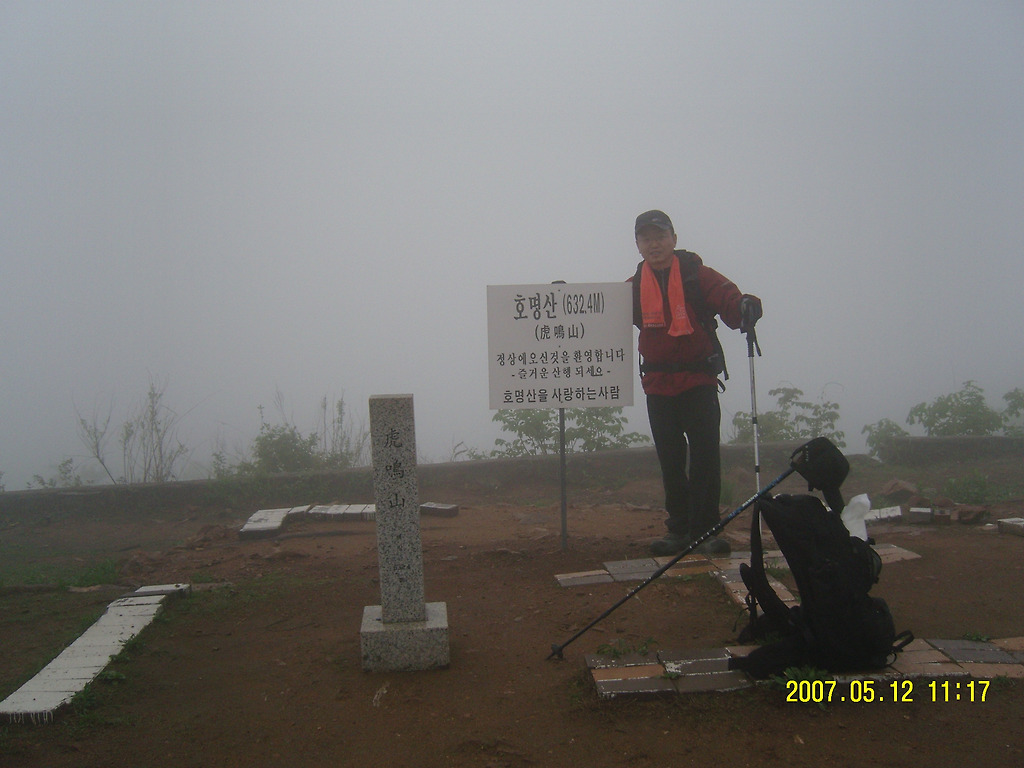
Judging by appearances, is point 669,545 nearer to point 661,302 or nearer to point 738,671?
point 661,302

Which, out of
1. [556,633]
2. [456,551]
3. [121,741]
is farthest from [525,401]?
[121,741]

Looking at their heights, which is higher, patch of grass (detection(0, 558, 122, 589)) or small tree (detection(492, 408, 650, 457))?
small tree (detection(492, 408, 650, 457))

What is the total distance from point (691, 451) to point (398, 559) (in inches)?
93.4

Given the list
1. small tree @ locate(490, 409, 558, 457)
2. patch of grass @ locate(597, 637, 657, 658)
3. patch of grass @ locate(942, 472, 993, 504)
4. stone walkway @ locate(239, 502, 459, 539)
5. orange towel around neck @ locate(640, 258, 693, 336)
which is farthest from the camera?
small tree @ locate(490, 409, 558, 457)

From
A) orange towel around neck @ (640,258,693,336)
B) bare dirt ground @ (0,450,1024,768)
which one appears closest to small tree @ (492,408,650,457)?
bare dirt ground @ (0,450,1024,768)

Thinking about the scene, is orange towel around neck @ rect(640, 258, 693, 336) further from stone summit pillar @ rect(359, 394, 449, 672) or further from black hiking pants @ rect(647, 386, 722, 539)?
stone summit pillar @ rect(359, 394, 449, 672)

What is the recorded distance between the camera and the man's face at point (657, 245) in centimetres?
520

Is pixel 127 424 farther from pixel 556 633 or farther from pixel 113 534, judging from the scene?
pixel 556 633

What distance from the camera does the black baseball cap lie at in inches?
204

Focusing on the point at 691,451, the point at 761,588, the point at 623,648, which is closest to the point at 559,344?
the point at 691,451

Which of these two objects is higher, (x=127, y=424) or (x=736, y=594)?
(x=127, y=424)

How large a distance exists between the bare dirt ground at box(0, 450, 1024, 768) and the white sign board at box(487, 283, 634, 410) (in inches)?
45.7

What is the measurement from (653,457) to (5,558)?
6.93 metres

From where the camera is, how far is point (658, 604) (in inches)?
168
